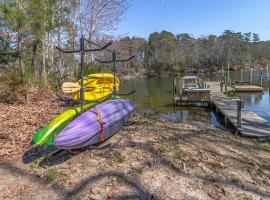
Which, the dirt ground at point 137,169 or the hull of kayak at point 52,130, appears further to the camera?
the hull of kayak at point 52,130

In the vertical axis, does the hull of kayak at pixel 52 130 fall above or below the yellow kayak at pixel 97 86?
A: below

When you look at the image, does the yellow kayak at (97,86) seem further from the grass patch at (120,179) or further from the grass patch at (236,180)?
the grass patch at (236,180)

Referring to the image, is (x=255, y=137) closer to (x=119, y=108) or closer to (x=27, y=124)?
(x=119, y=108)

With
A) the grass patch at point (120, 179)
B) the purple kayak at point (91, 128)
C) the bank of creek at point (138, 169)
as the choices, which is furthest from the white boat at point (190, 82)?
the grass patch at point (120, 179)

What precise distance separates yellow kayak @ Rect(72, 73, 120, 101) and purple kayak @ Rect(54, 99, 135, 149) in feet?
3.95

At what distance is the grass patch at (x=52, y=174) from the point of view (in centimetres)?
276

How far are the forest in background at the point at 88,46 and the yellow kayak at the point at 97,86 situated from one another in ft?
8.34

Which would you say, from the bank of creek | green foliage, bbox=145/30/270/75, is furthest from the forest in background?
the bank of creek

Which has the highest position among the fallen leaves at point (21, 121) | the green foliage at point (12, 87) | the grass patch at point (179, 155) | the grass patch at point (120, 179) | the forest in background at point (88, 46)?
the forest in background at point (88, 46)

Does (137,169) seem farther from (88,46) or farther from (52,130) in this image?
(88,46)

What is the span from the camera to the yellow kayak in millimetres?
5523

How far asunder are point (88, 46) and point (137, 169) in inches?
546

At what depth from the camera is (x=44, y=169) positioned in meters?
3.02

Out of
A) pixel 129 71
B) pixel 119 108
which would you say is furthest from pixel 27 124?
pixel 129 71
